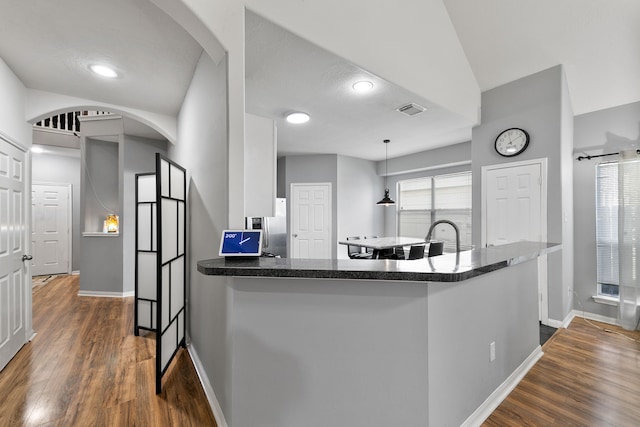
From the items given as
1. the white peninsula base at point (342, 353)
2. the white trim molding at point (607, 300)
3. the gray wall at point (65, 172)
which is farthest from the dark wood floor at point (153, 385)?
the gray wall at point (65, 172)

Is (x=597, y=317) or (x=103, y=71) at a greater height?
(x=103, y=71)

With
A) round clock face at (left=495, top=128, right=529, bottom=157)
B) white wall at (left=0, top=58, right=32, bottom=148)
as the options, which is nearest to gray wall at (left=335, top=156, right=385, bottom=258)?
round clock face at (left=495, top=128, right=529, bottom=157)

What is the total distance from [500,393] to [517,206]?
2.42m

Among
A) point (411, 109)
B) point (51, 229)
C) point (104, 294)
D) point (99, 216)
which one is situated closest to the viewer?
point (411, 109)

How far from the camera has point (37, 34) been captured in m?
2.06

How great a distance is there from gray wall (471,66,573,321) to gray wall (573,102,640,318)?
207 mm

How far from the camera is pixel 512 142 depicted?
3580 mm

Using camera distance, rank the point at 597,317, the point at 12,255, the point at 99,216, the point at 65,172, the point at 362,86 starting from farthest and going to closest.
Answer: the point at 65,172, the point at 99,216, the point at 597,317, the point at 362,86, the point at 12,255

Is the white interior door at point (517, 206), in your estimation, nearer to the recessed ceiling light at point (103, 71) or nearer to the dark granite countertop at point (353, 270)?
the dark granite countertop at point (353, 270)

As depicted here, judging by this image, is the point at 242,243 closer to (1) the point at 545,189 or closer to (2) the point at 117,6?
(2) the point at 117,6

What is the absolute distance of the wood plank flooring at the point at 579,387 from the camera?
1.78m

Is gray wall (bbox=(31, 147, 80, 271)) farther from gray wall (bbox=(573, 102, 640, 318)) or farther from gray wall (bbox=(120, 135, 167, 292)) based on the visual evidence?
gray wall (bbox=(573, 102, 640, 318))

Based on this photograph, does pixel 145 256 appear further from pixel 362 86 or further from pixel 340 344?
pixel 362 86

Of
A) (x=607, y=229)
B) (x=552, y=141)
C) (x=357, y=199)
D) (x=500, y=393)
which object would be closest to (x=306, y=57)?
(x=500, y=393)
